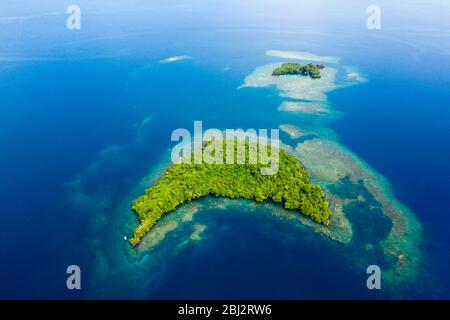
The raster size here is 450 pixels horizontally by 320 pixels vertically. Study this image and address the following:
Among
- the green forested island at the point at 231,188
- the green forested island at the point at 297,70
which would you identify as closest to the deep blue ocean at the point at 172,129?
the green forested island at the point at 231,188

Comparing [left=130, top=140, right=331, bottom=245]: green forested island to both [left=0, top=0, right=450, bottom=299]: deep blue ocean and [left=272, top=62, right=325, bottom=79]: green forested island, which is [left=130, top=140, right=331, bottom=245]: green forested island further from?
[left=272, top=62, right=325, bottom=79]: green forested island

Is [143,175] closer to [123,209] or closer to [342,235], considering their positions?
[123,209]

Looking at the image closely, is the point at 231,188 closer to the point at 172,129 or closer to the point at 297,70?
the point at 172,129

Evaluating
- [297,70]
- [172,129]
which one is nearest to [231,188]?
[172,129]

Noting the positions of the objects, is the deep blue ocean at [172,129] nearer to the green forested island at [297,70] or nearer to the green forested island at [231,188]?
the green forested island at [231,188]

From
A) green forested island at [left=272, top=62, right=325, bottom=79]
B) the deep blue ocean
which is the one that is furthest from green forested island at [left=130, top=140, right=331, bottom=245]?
green forested island at [left=272, top=62, right=325, bottom=79]
